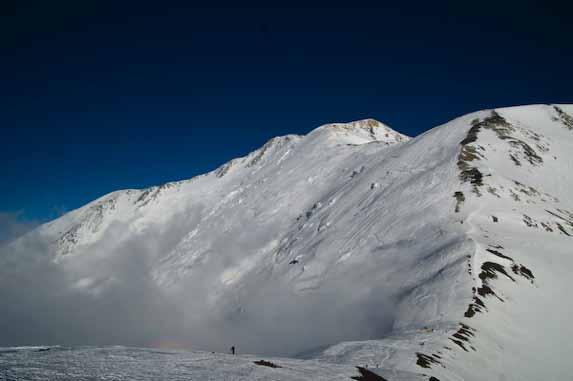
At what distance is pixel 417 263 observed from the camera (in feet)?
194

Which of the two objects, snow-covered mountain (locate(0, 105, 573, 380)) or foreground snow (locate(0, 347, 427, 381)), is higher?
snow-covered mountain (locate(0, 105, 573, 380))

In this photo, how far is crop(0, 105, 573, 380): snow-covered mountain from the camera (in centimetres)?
3138

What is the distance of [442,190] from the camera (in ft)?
264

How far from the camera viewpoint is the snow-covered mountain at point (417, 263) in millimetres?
31375

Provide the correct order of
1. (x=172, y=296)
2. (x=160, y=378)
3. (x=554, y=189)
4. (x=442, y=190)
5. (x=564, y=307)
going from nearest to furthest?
(x=160, y=378)
(x=564, y=307)
(x=442, y=190)
(x=554, y=189)
(x=172, y=296)

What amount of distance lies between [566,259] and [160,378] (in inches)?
2340

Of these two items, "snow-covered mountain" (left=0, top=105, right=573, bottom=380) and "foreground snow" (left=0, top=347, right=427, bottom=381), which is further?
"snow-covered mountain" (left=0, top=105, right=573, bottom=380)

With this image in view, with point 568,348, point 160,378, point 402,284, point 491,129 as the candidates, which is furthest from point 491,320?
point 491,129

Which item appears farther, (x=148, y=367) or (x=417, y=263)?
(x=417, y=263)

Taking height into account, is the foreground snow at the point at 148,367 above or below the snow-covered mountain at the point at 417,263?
below

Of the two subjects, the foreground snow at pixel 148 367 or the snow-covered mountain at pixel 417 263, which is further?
the snow-covered mountain at pixel 417 263

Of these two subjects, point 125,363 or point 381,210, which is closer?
point 125,363

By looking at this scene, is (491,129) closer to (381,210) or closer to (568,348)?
(381,210)

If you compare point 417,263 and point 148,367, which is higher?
point 417,263
